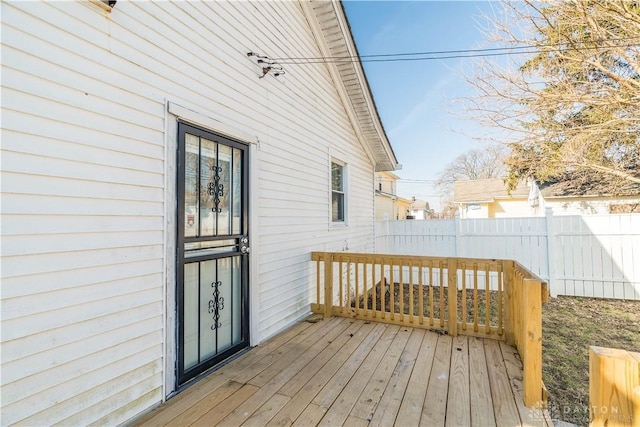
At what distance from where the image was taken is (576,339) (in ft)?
13.3

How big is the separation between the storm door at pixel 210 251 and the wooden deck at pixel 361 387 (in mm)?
272

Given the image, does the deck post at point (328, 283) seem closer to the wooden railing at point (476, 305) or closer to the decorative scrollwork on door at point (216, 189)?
the wooden railing at point (476, 305)

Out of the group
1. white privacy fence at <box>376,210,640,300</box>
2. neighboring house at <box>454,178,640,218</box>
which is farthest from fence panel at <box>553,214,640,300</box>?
neighboring house at <box>454,178,640,218</box>

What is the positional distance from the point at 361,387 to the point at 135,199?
7.52ft

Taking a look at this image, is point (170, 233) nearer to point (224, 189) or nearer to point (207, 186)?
point (207, 186)

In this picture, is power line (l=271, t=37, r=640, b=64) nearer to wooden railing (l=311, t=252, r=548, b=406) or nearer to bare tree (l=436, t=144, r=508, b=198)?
wooden railing (l=311, t=252, r=548, b=406)

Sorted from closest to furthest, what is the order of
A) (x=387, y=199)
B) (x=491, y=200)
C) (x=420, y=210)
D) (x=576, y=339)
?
(x=576, y=339), (x=491, y=200), (x=387, y=199), (x=420, y=210)

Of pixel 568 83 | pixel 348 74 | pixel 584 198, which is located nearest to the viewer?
pixel 568 83

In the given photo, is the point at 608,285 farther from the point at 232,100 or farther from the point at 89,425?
the point at 89,425

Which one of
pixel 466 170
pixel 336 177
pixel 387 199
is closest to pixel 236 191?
pixel 336 177

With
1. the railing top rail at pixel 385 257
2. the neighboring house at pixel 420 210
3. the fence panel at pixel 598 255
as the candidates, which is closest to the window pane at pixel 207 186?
the railing top rail at pixel 385 257

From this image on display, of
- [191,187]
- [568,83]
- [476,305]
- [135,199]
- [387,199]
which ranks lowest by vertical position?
[476,305]

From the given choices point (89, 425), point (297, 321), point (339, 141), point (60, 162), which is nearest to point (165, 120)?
point (60, 162)

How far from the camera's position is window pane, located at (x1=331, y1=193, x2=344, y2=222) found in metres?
5.78
